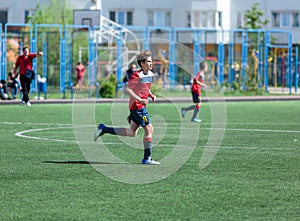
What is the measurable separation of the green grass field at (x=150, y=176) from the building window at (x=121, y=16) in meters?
61.2

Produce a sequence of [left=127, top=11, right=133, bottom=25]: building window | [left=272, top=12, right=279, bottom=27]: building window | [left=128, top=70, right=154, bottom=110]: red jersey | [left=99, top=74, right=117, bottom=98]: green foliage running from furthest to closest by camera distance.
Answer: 1. [left=272, top=12, right=279, bottom=27]: building window
2. [left=127, top=11, right=133, bottom=25]: building window
3. [left=99, top=74, right=117, bottom=98]: green foliage
4. [left=128, top=70, right=154, bottom=110]: red jersey

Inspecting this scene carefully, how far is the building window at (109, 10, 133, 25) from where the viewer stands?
84.4m

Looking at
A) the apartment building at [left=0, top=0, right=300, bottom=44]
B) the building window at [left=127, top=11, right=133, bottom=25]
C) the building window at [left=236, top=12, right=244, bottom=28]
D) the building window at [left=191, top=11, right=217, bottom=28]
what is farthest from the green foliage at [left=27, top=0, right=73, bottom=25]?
the building window at [left=236, top=12, right=244, bottom=28]

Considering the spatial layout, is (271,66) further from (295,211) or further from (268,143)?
(295,211)

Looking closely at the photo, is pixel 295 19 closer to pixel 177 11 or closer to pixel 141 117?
pixel 177 11

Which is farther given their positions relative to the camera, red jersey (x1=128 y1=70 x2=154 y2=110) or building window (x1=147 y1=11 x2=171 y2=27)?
building window (x1=147 y1=11 x2=171 y2=27)

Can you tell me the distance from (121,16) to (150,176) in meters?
72.0

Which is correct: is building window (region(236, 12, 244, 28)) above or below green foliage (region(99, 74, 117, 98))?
above

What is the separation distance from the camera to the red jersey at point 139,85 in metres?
14.9

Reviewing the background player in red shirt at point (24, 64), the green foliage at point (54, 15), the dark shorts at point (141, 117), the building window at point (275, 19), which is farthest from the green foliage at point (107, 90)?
the building window at point (275, 19)

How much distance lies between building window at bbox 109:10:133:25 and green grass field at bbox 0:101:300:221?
201ft

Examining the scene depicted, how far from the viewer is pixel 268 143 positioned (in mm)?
19297

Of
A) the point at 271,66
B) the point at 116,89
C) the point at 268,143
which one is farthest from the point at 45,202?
the point at 271,66

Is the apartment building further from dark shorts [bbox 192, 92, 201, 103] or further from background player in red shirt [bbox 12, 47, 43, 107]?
dark shorts [bbox 192, 92, 201, 103]
